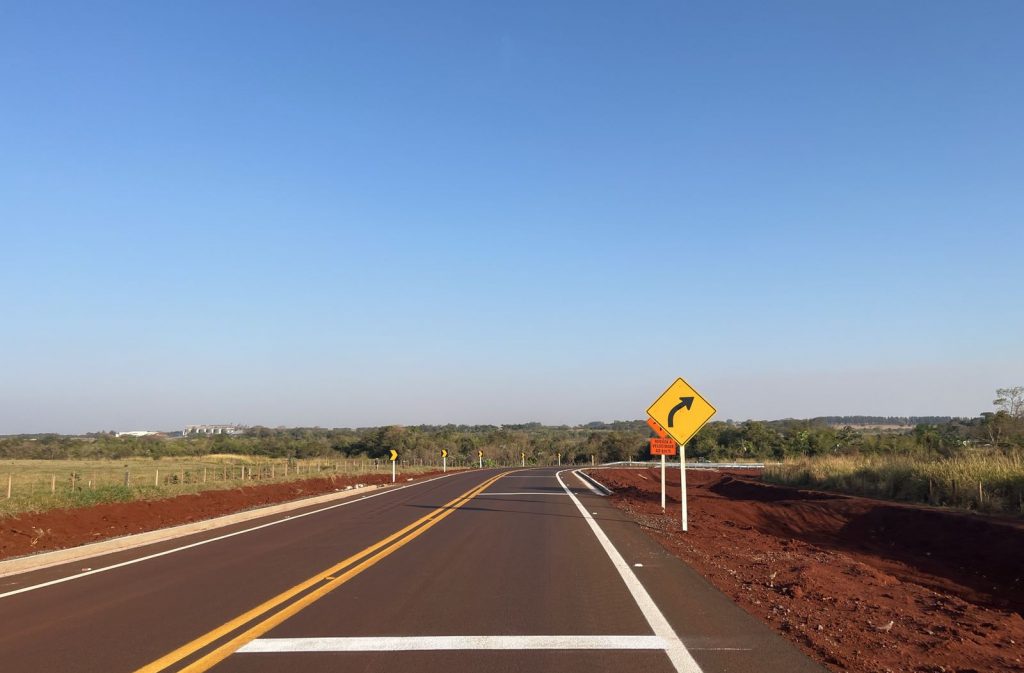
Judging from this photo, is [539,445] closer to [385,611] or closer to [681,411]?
[681,411]

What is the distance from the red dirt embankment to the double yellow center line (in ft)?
17.1

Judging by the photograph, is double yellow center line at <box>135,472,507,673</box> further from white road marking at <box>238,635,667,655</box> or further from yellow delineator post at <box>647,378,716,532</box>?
yellow delineator post at <box>647,378,716,532</box>

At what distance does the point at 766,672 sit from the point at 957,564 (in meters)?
13.2

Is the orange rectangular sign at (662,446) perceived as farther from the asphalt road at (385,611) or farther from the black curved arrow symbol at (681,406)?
the asphalt road at (385,611)

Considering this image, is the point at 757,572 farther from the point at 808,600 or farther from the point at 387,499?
the point at 387,499

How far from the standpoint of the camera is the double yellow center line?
6.55 meters

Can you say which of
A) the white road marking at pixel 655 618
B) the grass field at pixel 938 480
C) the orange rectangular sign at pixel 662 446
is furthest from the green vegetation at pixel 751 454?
the white road marking at pixel 655 618

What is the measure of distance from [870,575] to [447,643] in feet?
29.4

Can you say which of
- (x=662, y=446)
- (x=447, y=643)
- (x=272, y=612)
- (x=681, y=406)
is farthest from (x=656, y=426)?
(x=447, y=643)

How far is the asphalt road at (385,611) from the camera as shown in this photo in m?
6.63

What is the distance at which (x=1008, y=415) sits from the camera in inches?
1681

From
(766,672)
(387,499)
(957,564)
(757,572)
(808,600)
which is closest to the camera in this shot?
(766,672)

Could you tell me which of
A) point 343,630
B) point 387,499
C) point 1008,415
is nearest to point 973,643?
point 343,630

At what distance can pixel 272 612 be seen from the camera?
8.51 meters
